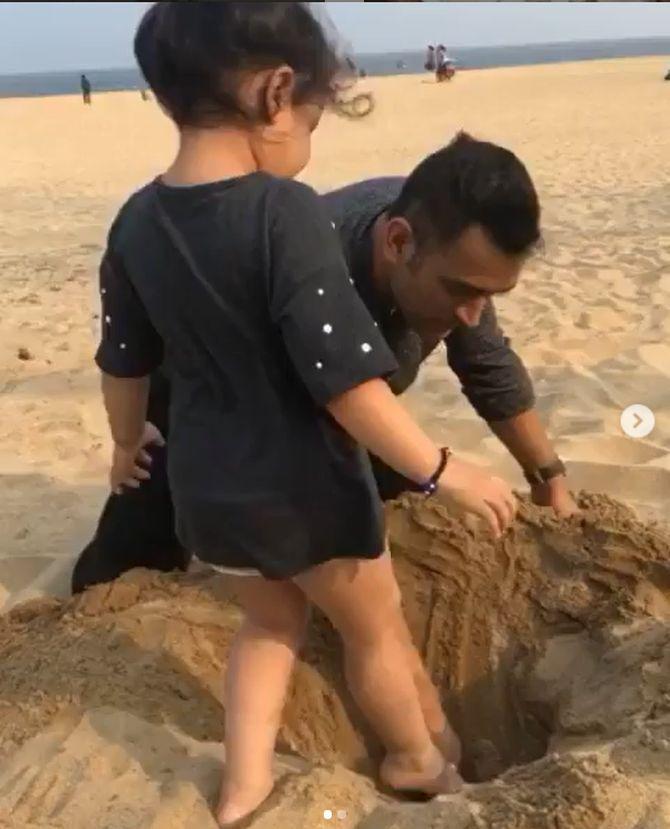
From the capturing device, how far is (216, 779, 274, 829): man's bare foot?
1.71m

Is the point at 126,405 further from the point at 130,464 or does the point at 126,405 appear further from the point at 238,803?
the point at 238,803

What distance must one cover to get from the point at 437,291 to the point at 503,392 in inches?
24.7

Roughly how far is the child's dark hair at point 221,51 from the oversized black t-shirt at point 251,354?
0.12m

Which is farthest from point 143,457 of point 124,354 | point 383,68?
point 383,68

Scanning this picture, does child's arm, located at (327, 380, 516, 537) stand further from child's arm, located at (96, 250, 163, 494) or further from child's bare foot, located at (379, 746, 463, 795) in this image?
child's bare foot, located at (379, 746, 463, 795)

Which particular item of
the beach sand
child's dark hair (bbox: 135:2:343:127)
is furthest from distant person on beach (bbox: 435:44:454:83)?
child's dark hair (bbox: 135:2:343:127)

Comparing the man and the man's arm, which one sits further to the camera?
the man's arm

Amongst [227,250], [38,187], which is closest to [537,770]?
[227,250]

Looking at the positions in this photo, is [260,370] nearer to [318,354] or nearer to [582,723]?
[318,354]

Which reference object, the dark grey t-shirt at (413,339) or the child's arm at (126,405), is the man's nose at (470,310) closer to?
the dark grey t-shirt at (413,339)

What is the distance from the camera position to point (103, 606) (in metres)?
2.41

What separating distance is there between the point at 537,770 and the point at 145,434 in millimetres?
949

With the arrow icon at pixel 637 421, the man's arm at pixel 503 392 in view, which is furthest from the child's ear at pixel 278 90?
the arrow icon at pixel 637 421

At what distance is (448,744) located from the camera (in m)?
2.16
